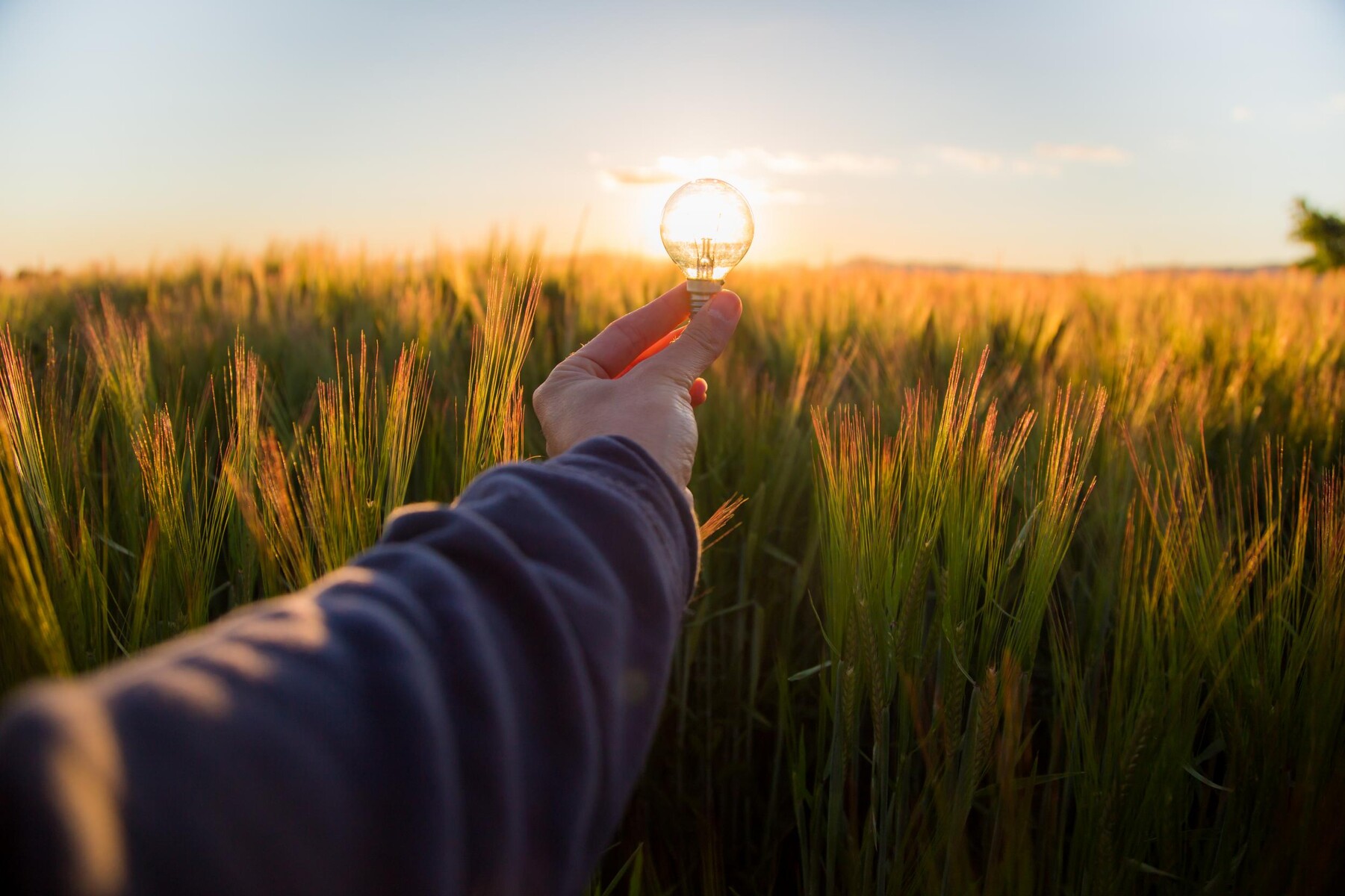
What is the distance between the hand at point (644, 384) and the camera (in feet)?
2.50

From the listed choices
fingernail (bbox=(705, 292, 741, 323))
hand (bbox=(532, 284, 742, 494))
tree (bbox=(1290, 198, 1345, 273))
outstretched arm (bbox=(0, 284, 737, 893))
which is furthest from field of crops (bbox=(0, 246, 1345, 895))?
tree (bbox=(1290, 198, 1345, 273))

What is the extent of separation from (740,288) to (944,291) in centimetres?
136

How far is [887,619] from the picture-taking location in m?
Result: 0.83

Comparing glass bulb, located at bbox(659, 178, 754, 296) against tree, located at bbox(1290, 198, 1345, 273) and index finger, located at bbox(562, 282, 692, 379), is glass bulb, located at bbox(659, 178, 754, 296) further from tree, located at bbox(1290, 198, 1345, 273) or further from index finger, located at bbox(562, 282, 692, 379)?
tree, located at bbox(1290, 198, 1345, 273)

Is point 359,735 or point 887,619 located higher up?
point 359,735

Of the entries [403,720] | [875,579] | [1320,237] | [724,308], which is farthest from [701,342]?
[1320,237]

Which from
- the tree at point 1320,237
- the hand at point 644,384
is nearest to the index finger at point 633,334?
the hand at point 644,384

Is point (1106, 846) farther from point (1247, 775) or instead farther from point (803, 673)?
point (803, 673)

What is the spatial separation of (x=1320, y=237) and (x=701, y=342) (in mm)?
22044

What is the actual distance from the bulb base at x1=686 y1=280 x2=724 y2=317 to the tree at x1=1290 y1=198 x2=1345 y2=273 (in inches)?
839

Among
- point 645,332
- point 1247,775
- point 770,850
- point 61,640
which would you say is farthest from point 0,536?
point 1247,775

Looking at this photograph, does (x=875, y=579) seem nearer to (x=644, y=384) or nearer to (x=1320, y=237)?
(x=644, y=384)

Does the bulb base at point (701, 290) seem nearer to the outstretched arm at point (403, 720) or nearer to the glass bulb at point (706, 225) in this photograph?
the glass bulb at point (706, 225)

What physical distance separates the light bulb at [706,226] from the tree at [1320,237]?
21.3 meters
